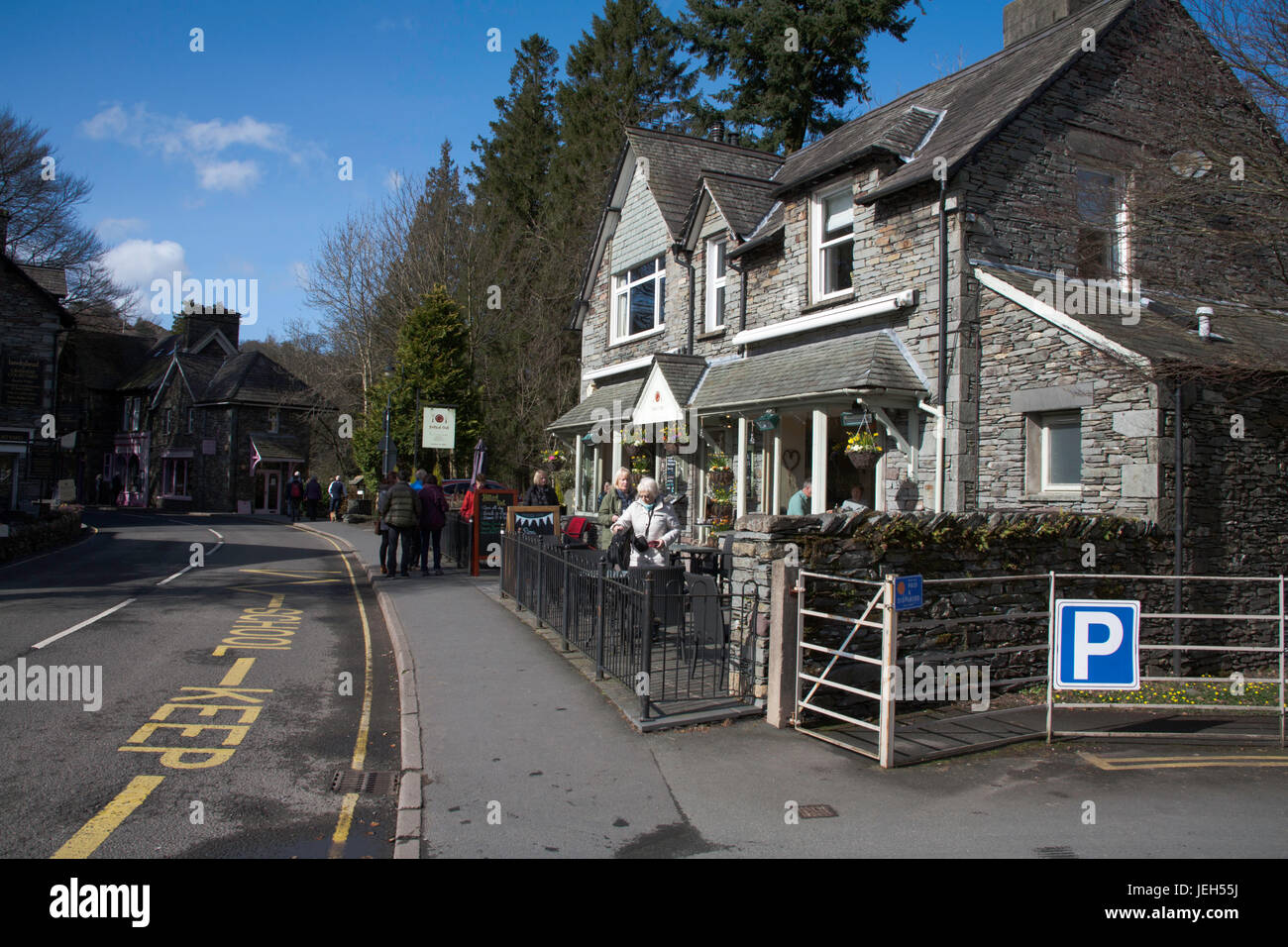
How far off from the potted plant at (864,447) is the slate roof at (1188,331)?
274 cm

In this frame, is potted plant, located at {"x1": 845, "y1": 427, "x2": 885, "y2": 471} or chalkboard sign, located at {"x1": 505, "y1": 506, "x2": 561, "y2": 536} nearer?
potted plant, located at {"x1": 845, "y1": 427, "x2": 885, "y2": 471}

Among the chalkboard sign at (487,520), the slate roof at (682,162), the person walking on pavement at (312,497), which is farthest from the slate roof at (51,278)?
the chalkboard sign at (487,520)

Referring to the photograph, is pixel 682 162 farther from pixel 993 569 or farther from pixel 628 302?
pixel 993 569

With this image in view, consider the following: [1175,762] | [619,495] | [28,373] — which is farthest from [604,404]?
[28,373]

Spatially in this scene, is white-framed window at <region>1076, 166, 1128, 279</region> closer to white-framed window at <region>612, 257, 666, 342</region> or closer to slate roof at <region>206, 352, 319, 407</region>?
white-framed window at <region>612, 257, 666, 342</region>

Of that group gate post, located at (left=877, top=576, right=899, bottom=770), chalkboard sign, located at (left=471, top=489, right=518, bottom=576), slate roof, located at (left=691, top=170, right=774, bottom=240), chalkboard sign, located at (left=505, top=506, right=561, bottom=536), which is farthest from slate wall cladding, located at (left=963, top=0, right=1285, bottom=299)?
chalkboard sign, located at (left=471, top=489, right=518, bottom=576)

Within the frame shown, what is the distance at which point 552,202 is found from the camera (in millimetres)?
39938

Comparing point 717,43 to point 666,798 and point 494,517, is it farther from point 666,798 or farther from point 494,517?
point 666,798

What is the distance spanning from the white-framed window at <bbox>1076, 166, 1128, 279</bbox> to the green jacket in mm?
11784

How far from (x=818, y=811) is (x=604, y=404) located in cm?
1583

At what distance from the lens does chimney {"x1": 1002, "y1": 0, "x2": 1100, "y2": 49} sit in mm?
15789

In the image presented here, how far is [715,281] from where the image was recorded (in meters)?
18.1

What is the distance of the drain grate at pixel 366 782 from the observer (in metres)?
6.02

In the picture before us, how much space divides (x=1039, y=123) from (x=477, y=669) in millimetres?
11017
